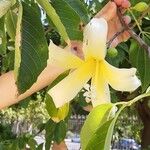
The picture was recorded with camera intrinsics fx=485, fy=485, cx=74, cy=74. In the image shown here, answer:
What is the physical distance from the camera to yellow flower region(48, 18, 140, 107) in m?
0.69

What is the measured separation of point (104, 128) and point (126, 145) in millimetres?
14359

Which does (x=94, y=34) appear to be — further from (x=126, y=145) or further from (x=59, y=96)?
(x=126, y=145)

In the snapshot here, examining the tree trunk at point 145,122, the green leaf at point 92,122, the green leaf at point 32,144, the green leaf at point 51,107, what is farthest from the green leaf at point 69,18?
the tree trunk at point 145,122

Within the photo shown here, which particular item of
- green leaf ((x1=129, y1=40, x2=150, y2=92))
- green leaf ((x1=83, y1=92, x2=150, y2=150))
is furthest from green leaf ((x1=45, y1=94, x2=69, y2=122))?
green leaf ((x1=129, y1=40, x2=150, y2=92))

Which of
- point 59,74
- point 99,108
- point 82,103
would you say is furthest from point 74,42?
point 82,103

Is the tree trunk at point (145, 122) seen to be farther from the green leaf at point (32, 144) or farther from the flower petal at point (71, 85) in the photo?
the flower petal at point (71, 85)

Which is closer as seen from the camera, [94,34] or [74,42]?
[94,34]

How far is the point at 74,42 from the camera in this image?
85cm

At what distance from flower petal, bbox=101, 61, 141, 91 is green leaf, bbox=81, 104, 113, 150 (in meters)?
0.13

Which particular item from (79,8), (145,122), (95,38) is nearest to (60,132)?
(79,8)

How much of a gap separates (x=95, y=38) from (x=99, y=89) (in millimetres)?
103

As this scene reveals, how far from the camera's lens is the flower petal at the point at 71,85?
69 cm

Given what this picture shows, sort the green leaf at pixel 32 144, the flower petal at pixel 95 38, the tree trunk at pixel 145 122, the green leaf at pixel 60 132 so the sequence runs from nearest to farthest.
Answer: the flower petal at pixel 95 38 < the green leaf at pixel 60 132 < the green leaf at pixel 32 144 < the tree trunk at pixel 145 122

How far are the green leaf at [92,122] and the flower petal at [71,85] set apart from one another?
109 mm
